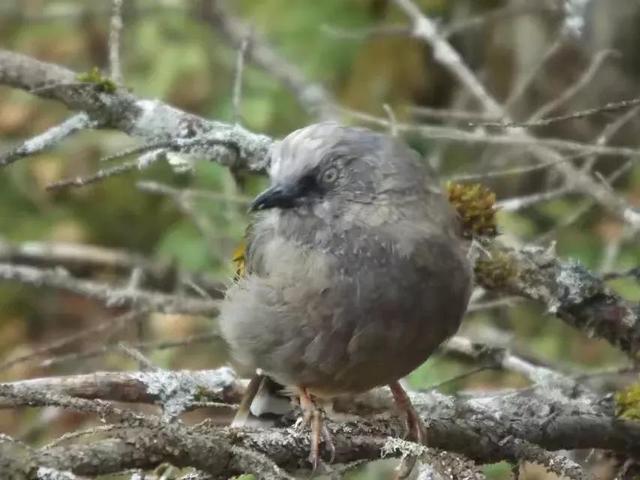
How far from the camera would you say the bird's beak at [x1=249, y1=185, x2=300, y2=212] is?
342cm

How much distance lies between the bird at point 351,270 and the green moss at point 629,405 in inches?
23.5

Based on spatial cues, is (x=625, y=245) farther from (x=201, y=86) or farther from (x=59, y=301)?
(x=59, y=301)

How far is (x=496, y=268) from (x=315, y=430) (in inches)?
38.5

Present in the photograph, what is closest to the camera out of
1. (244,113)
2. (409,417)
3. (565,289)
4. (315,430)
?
(315,430)

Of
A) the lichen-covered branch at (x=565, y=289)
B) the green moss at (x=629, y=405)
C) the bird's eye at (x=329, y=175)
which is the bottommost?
the green moss at (x=629, y=405)

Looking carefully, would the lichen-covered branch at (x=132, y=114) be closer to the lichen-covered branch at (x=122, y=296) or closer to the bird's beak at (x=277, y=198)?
the bird's beak at (x=277, y=198)

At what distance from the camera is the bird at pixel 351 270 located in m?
3.41

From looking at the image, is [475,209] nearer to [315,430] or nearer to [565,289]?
[565,289]

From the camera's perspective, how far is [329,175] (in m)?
3.50

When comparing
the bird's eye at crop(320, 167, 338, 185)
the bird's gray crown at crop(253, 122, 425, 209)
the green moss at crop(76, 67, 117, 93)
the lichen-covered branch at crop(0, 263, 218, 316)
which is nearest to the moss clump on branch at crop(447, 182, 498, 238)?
the bird's gray crown at crop(253, 122, 425, 209)

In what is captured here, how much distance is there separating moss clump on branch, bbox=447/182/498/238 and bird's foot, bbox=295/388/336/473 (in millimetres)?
808

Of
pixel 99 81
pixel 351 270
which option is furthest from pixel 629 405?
pixel 99 81

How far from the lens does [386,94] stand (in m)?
7.70

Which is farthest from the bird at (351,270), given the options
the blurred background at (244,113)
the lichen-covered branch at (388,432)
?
the blurred background at (244,113)
